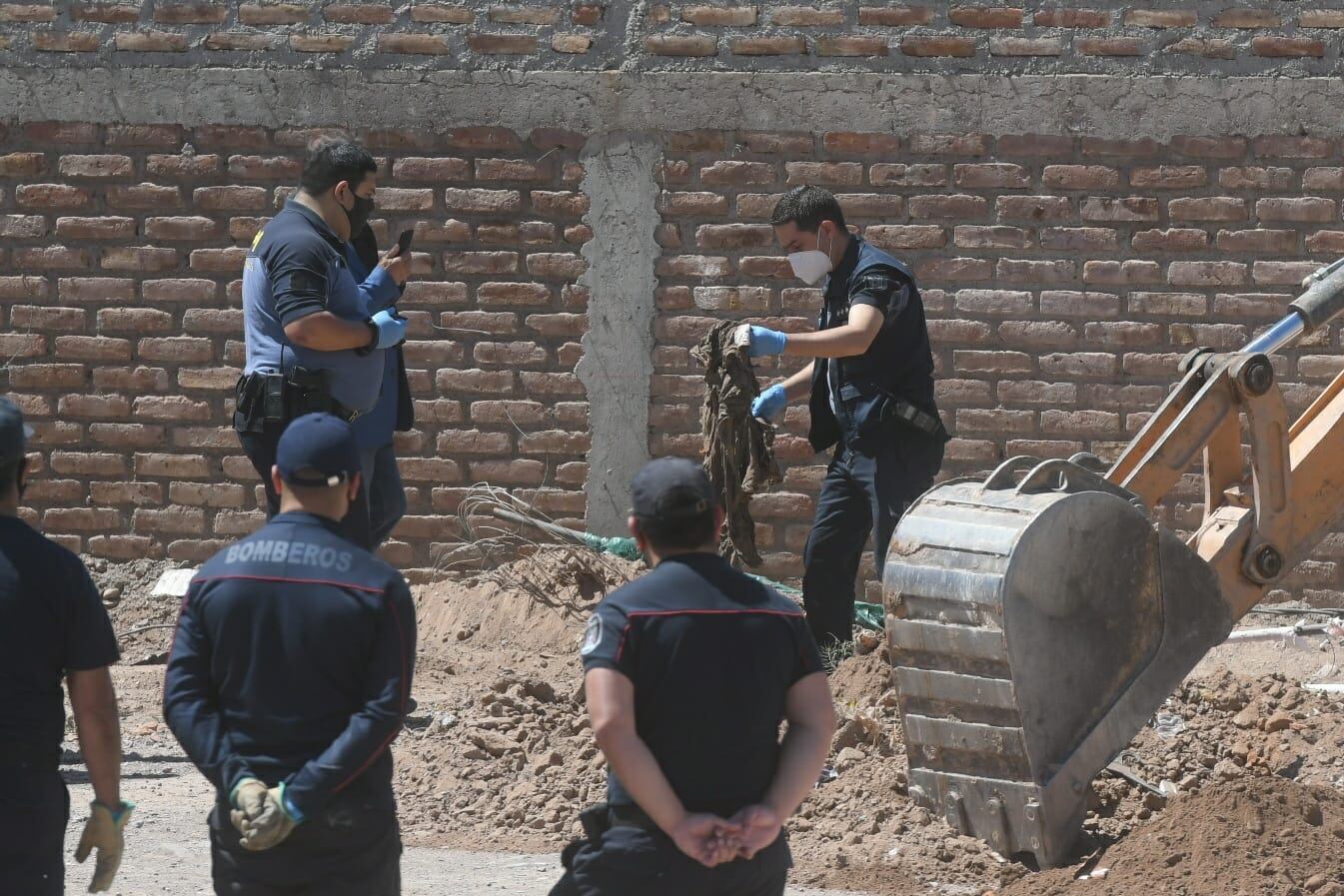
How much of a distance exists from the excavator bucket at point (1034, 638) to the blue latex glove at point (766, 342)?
1.23 m

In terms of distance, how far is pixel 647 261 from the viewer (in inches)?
280

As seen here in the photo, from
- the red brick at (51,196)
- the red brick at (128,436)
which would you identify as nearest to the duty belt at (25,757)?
the red brick at (128,436)

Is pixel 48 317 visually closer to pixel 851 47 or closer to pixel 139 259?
pixel 139 259

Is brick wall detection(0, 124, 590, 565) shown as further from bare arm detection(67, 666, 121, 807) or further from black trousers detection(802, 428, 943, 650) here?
bare arm detection(67, 666, 121, 807)

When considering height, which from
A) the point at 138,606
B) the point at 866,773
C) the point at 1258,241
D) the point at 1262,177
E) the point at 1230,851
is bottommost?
the point at 138,606

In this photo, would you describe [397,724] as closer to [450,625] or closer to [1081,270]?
[450,625]

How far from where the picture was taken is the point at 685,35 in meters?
7.03

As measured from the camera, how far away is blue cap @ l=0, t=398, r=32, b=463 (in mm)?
2986

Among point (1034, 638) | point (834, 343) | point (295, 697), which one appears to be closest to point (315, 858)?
point (295, 697)

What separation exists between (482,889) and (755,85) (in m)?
3.94

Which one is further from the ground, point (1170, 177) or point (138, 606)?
point (1170, 177)

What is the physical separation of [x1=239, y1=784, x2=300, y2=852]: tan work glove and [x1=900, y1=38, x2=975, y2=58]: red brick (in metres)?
5.12

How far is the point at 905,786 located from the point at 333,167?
8.72ft

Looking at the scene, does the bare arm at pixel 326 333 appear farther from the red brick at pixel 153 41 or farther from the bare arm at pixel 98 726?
the red brick at pixel 153 41
